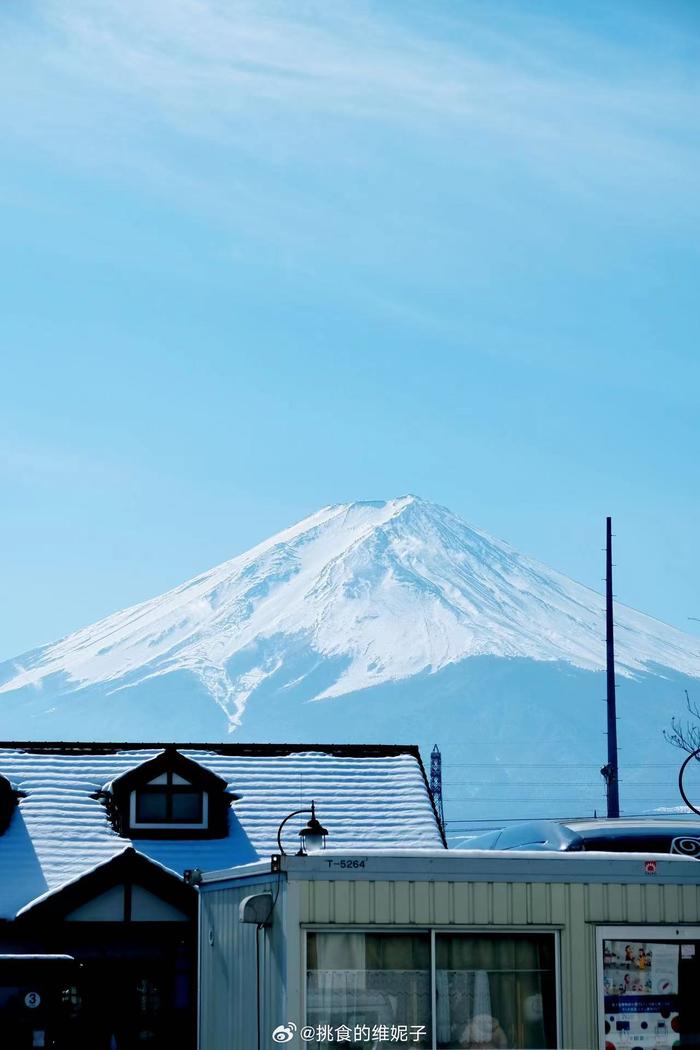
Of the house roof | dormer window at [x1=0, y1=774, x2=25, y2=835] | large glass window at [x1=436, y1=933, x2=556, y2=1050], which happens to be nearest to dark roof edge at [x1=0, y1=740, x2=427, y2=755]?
the house roof

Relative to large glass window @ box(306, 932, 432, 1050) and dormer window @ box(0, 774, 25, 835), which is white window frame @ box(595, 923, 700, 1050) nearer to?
large glass window @ box(306, 932, 432, 1050)

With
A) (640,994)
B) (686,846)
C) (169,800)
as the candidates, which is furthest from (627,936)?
(169,800)

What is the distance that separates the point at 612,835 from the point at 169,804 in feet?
60.9

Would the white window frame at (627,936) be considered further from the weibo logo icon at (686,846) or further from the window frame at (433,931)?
the weibo logo icon at (686,846)

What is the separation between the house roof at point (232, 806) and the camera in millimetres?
36969

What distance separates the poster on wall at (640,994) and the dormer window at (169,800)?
2271 centimetres

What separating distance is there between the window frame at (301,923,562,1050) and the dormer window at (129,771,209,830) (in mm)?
23070

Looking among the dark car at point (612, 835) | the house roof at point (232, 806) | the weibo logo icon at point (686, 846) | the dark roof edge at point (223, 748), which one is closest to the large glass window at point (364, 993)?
the weibo logo icon at point (686, 846)

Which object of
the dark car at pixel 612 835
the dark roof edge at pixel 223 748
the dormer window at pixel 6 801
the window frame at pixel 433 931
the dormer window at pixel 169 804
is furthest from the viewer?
the dark roof edge at pixel 223 748

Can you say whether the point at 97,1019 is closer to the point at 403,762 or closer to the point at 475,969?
the point at 403,762

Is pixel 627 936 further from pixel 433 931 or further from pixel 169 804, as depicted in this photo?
pixel 169 804

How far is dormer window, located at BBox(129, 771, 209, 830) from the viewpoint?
1507 inches

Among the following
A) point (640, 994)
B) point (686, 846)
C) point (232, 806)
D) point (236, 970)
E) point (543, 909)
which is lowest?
point (640, 994)

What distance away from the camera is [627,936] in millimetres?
16125
